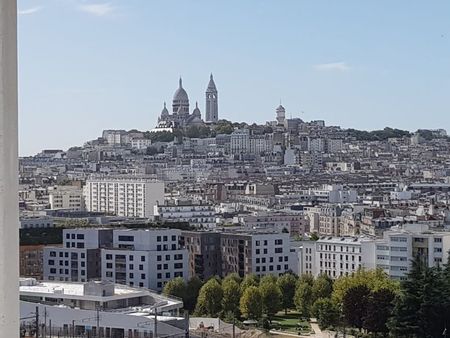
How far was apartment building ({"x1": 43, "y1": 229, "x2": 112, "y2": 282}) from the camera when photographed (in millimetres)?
8398

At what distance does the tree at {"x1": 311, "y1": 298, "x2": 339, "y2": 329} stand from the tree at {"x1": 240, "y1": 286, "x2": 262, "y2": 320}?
439mm

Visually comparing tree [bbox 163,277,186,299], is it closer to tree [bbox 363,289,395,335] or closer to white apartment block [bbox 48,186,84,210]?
tree [bbox 363,289,395,335]

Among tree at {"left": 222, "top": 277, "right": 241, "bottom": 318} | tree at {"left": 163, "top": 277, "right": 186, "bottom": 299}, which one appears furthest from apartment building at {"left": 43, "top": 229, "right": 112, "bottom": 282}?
tree at {"left": 222, "top": 277, "right": 241, "bottom": 318}

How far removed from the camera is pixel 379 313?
6.01 metres

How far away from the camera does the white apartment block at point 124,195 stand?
1648cm

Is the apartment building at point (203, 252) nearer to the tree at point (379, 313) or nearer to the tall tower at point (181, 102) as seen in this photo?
the tree at point (379, 313)

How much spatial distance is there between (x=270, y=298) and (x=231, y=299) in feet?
0.96

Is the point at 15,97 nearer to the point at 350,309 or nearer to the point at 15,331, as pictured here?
the point at 15,331

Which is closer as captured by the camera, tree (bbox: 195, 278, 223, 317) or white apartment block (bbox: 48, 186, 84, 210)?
tree (bbox: 195, 278, 223, 317)

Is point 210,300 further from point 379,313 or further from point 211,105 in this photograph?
point 211,105

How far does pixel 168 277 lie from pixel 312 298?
1480 mm

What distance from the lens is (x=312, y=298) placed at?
23.2ft

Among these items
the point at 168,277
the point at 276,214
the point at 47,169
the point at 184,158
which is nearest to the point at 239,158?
the point at 184,158

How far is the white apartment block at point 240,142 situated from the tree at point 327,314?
25.8 m
